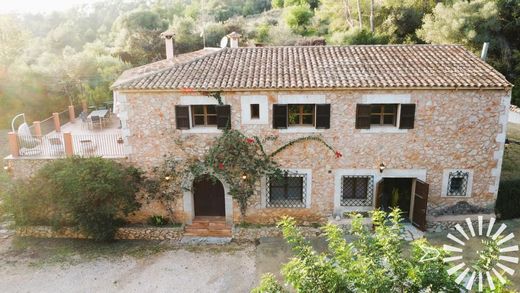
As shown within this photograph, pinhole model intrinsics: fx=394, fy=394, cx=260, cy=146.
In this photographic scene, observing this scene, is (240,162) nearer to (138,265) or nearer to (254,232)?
(254,232)

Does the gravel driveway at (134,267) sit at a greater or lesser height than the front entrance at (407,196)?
→ lesser

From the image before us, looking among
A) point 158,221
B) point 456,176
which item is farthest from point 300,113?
point 158,221

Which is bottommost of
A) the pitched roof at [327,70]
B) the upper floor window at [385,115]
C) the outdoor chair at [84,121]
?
the outdoor chair at [84,121]

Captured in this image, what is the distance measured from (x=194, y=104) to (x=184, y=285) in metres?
5.70

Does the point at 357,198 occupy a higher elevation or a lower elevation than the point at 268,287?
lower

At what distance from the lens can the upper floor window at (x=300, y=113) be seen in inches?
536

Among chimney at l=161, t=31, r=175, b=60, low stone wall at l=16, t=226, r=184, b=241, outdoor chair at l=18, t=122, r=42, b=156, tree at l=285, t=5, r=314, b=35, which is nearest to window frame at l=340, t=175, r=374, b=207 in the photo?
low stone wall at l=16, t=226, r=184, b=241

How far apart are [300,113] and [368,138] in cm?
244

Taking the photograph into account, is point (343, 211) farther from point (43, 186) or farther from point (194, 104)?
point (43, 186)

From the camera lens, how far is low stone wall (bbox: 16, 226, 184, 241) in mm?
14297

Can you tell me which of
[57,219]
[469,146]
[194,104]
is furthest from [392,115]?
[57,219]

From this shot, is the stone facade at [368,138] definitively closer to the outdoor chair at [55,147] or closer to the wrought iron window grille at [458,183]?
the wrought iron window grille at [458,183]

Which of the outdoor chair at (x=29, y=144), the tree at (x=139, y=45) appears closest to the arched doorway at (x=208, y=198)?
the outdoor chair at (x=29, y=144)

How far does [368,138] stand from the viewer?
43.6 ft
